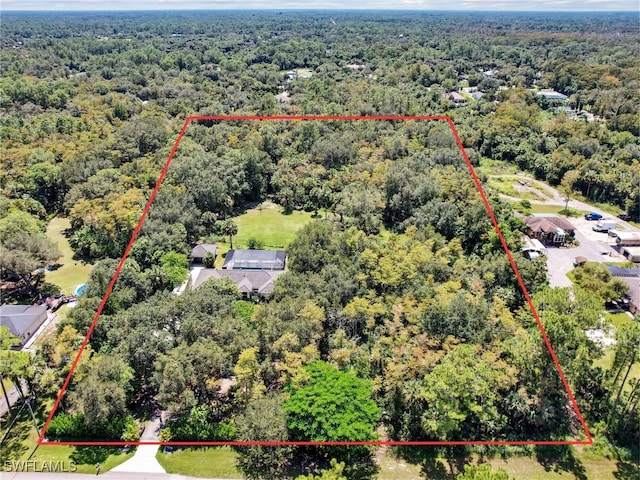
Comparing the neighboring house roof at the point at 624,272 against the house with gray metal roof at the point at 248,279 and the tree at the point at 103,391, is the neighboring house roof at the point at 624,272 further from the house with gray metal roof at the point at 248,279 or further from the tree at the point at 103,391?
the tree at the point at 103,391

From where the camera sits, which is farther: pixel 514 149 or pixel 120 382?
pixel 514 149

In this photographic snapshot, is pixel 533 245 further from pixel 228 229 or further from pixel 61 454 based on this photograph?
pixel 61 454

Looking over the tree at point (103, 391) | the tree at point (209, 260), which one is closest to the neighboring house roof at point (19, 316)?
the tree at point (103, 391)

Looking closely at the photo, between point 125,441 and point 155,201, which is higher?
point 155,201

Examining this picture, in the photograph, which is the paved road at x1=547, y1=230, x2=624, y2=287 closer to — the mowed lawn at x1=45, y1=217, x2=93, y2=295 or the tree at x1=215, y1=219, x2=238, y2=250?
the tree at x1=215, y1=219, x2=238, y2=250

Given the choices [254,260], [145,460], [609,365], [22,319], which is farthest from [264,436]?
[609,365]

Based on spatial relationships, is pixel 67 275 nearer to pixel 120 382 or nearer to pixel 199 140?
pixel 120 382

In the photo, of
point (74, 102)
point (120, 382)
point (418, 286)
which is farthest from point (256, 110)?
point (120, 382)

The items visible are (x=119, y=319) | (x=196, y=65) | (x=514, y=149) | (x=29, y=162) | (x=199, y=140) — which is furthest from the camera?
(x=196, y=65)
